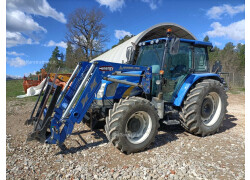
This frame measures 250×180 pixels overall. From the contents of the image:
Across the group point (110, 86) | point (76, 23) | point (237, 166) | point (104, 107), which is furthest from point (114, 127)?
point (76, 23)

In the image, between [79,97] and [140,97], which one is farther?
[140,97]

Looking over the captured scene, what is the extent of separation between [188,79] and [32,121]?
12.9 ft

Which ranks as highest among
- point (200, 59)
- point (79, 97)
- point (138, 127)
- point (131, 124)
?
point (200, 59)

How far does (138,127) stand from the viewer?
12.8 ft

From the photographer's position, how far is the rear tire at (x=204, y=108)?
14.2 feet

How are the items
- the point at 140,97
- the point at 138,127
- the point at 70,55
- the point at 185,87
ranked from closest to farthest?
the point at 138,127
the point at 140,97
the point at 185,87
the point at 70,55

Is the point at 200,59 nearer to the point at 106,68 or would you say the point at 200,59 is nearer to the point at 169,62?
the point at 169,62

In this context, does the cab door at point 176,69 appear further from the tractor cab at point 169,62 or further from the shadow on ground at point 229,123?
the shadow on ground at point 229,123

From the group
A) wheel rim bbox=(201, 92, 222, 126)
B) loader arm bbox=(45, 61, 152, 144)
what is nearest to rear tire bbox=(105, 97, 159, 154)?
loader arm bbox=(45, 61, 152, 144)

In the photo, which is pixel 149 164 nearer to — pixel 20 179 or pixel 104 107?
pixel 104 107

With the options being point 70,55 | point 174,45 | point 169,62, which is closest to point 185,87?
point 169,62

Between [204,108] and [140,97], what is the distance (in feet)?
6.72

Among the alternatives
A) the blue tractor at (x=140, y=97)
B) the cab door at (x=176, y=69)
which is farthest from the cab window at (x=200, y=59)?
the cab door at (x=176, y=69)

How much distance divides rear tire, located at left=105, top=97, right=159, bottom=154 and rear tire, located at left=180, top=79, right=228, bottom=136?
102cm
